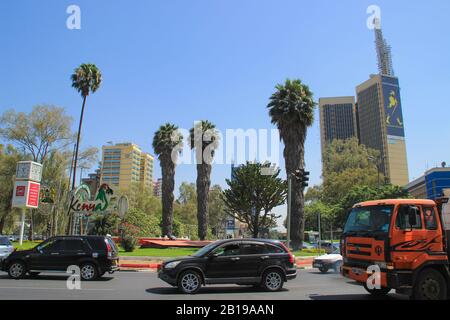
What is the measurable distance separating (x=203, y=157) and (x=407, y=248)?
37311 millimetres

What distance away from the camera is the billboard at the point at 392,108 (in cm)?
14112

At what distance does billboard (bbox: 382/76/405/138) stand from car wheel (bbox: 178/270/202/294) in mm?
145304

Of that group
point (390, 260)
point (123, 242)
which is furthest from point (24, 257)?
point (123, 242)

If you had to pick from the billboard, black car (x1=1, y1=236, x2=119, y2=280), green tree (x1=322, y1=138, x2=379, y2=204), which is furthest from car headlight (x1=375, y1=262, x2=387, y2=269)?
the billboard

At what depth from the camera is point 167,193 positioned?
45.6 metres

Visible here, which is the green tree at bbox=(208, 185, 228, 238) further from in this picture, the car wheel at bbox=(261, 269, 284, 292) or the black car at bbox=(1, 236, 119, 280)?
the car wheel at bbox=(261, 269, 284, 292)

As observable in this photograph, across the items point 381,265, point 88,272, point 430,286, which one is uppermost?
point 381,265

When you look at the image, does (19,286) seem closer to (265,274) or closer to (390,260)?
(265,274)

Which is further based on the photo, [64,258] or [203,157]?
[203,157]

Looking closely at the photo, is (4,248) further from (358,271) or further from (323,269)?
(358,271)

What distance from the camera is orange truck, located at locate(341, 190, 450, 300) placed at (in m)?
8.48

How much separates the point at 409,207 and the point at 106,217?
34965mm

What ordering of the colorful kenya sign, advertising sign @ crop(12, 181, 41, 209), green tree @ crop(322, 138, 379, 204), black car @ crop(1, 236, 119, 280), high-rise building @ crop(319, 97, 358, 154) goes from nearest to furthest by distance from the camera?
black car @ crop(1, 236, 119, 280), the colorful kenya sign, advertising sign @ crop(12, 181, 41, 209), green tree @ crop(322, 138, 379, 204), high-rise building @ crop(319, 97, 358, 154)

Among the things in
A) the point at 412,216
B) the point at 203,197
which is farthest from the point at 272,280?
the point at 203,197
